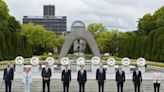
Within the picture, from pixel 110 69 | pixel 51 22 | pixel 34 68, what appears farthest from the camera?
pixel 51 22

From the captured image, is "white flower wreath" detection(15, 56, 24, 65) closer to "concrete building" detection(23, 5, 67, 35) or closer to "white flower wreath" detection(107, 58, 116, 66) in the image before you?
"white flower wreath" detection(107, 58, 116, 66)

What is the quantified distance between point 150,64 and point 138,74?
17935 mm

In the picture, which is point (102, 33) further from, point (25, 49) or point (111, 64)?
point (111, 64)

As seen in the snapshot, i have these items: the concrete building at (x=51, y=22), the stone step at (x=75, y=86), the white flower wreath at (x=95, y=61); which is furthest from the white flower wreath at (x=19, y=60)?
the concrete building at (x=51, y=22)

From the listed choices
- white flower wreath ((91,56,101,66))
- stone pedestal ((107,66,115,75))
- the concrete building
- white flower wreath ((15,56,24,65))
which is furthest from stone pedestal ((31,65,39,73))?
the concrete building

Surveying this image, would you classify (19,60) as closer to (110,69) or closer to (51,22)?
(110,69)

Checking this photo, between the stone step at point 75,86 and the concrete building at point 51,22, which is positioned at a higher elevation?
the concrete building at point 51,22

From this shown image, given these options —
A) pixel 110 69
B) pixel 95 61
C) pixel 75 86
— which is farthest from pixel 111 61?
pixel 75 86

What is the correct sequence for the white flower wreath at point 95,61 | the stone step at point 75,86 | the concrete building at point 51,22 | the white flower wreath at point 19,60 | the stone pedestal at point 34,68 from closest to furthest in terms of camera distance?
the stone step at point 75,86 < the white flower wreath at point 19,60 < the white flower wreath at point 95,61 < the stone pedestal at point 34,68 < the concrete building at point 51,22

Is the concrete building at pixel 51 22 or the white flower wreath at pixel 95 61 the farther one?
the concrete building at pixel 51 22

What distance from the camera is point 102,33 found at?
95.4m

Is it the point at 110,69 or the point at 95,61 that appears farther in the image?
the point at 110,69

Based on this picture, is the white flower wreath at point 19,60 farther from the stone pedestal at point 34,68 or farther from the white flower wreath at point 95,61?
the white flower wreath at point 95,61

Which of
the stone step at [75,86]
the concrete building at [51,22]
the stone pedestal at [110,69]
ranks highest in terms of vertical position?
the concrete building at [51,22]
